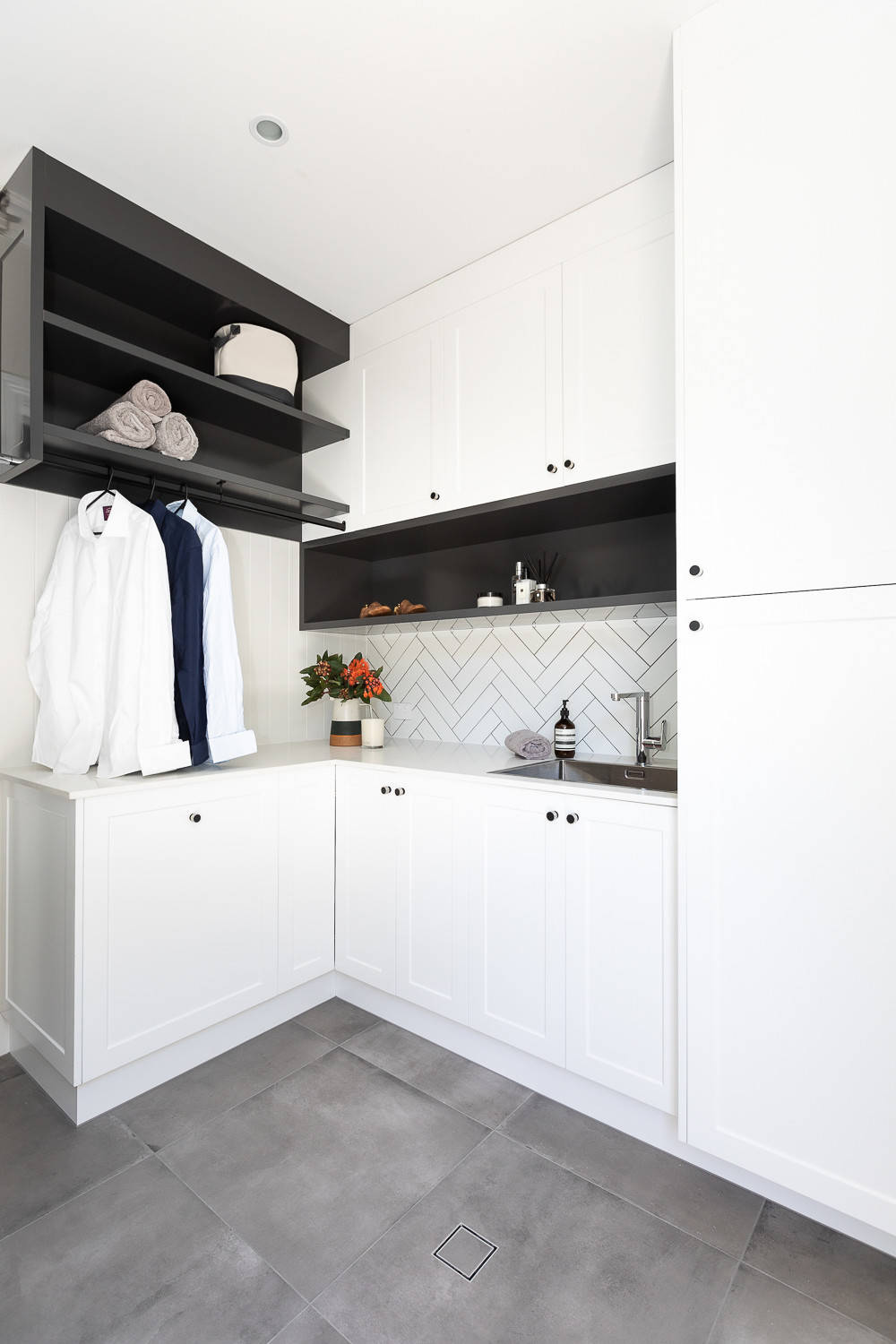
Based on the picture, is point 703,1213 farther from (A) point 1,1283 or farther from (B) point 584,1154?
(A) point 1,1283

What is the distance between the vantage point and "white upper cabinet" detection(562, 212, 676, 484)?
1.83m

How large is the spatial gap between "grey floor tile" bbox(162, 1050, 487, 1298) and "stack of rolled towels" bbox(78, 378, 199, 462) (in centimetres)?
197

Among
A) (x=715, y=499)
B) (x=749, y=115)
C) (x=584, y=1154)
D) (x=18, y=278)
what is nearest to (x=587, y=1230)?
(x=584, y=1154)

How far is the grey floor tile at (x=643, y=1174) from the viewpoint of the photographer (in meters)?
1.44

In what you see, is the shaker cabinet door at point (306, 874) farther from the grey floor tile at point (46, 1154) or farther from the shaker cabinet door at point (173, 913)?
the grey floor tile at point (46, 1154)

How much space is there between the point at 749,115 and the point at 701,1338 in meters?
2.42

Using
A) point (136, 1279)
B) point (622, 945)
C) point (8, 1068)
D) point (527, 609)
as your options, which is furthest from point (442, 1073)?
point (527, 609)

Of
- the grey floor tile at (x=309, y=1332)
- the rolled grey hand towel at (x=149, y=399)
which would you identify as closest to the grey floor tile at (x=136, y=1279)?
the grey floor tile at (x=309, y=1332)

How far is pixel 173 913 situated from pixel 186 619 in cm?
90

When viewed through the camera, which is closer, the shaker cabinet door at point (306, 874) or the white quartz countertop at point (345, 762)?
the white quartz countertop at point (345, 762)

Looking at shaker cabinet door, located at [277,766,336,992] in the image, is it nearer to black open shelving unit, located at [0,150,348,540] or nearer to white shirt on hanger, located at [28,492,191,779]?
white shirt on hanger, located at [28,492,191,779]

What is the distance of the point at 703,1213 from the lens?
146cm

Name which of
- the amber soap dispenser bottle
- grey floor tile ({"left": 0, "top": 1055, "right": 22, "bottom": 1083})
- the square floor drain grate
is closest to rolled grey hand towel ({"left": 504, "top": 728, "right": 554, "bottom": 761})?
the amber soap dispenser bottle

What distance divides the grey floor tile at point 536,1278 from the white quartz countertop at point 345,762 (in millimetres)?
909
